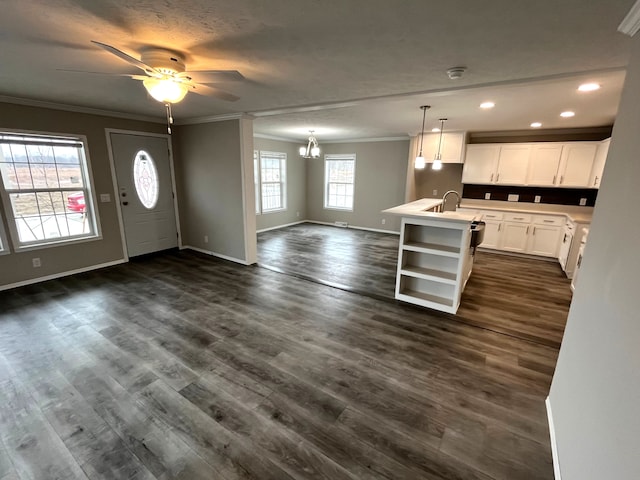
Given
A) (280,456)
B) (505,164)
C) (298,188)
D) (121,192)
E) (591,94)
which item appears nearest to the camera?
(280,456)

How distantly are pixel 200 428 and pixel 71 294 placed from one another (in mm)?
3146

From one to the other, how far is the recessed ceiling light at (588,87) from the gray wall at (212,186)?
4175mm

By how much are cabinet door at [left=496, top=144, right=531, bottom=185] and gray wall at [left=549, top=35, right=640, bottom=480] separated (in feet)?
14.8

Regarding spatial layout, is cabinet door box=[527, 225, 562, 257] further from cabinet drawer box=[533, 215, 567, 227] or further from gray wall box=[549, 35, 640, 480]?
gray wall box=[549, 35, 640, 480]

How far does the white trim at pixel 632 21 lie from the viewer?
133cm

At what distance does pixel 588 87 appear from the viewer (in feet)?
9.04

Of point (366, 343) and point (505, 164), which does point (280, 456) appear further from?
point (505, 164)

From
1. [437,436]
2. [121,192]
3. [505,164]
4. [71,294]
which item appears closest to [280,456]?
[437,436]

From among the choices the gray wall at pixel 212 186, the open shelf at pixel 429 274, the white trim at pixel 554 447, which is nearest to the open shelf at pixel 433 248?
the open shelf at pixel 429 274

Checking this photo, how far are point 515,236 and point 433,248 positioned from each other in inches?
126

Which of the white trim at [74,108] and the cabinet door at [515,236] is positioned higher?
the white trim at [74,108]

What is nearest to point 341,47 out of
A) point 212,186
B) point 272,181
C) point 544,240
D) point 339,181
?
point 212,186

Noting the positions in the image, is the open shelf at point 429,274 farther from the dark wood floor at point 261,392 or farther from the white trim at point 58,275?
the white trim at point 58,275

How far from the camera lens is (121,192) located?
15.7 feet
